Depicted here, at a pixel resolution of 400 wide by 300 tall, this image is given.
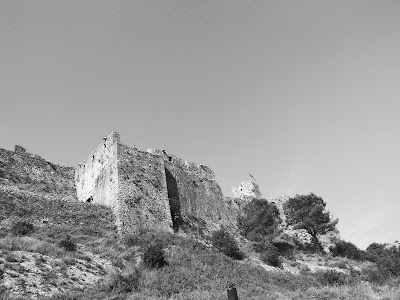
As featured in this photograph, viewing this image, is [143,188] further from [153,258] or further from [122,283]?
[122,283]

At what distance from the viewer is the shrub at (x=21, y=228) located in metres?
20.3

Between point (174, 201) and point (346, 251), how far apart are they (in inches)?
754

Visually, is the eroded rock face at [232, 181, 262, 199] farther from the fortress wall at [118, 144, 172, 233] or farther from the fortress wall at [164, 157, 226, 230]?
the fortress wall at [118, 144, 172, 233]

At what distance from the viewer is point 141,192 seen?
27719mm

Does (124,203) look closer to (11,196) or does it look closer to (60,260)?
(11,196)

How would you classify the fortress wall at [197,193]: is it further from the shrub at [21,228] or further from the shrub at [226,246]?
the shrub at [21,228]

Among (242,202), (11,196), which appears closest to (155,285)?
(11,196)

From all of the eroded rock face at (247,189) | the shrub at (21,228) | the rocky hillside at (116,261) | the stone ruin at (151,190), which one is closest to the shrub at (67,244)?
the rocky hillside at (116,261)

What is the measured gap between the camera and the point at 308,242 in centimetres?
3703

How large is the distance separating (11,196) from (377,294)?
20.4 metres

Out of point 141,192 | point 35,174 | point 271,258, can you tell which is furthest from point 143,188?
point 271,258

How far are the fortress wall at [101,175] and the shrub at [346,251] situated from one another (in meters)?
22.4

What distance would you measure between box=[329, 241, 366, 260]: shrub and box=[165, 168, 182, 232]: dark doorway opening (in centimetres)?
1635

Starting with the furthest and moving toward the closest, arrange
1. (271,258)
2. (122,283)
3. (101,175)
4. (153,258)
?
(101,175)
(271,258)
(153,258)
(122,283)
